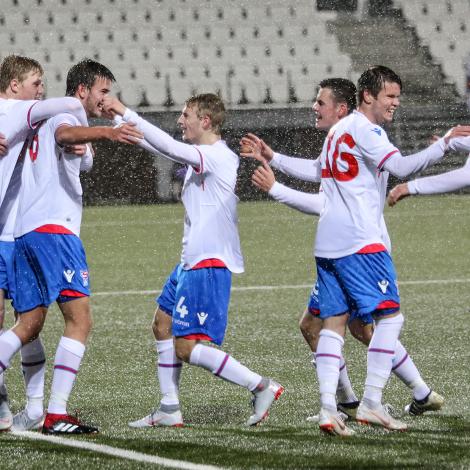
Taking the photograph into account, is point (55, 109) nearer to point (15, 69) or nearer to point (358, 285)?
point (15, 69)

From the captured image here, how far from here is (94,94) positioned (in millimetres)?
5066

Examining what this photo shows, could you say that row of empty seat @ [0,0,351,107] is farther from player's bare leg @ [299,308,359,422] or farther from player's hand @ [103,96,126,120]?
player's hand @ [103,96,126,120]

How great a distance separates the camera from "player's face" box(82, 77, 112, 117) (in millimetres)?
5047

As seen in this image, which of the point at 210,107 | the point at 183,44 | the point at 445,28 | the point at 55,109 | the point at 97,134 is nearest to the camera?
the point at 97,134

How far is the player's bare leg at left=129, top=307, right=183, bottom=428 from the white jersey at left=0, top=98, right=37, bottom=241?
0.77 metres

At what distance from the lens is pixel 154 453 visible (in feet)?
14.2

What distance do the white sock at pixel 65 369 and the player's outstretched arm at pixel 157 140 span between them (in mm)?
868

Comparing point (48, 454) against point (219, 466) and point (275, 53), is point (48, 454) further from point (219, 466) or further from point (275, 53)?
point (275, 53)

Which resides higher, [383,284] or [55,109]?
[55,109]

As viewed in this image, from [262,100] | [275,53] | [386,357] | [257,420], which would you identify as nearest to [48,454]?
[257,420]

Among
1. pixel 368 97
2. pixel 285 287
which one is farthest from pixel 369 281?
pixel 285 287

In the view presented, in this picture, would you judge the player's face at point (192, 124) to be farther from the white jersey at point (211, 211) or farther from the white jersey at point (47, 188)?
the white jersey at point (47, 188)

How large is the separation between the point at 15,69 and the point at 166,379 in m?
1.49

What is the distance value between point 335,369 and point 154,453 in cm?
89
